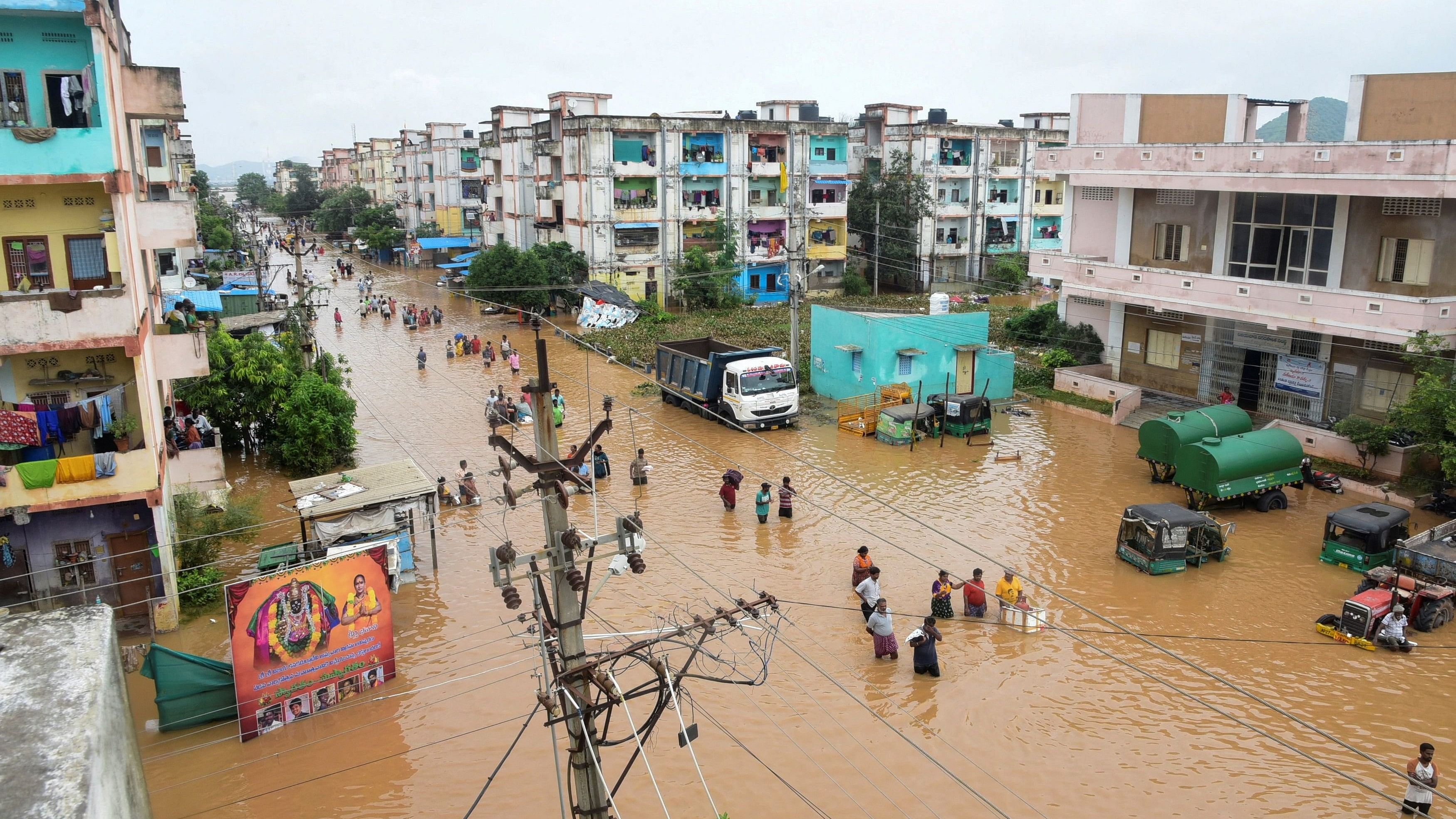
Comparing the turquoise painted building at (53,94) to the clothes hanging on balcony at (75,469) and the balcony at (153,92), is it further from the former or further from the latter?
the clothes hanging on balcony at (75,469)

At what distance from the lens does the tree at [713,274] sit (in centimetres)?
4838

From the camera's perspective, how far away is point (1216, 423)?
22219 mm

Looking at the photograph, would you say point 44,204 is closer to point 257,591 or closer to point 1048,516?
point 257,591

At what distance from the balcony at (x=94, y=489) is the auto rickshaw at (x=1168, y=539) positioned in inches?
672

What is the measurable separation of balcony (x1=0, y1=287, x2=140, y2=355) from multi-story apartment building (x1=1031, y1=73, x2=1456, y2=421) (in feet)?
84.4

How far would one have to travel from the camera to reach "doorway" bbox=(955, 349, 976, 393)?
101 feet

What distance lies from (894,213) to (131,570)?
147ft

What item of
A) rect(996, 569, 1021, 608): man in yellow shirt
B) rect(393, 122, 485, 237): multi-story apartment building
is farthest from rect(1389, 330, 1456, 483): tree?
rect(393, 122, 485, 237): multi-story apartment building

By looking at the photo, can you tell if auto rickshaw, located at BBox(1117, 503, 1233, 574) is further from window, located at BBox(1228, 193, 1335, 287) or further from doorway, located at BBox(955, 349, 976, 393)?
doorway, located at BBox(955, 349, 976, 393)

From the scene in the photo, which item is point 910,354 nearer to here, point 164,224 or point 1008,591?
point 1008,591

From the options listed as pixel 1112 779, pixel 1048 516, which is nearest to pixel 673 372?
pixel 1048 516

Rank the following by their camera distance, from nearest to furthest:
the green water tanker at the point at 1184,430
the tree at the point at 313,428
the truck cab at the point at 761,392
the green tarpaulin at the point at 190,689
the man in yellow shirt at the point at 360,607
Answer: the green tarpaulin at the point at 190,689 < the man in yellow shirt at the point at 360,607 < the green water tanker at the point at 1184,430 < the tree at the point at 313,428 < the truck cab at the point at 761,392

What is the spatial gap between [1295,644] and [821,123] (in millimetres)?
41213

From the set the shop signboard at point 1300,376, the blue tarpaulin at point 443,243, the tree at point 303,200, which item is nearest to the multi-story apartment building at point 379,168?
the tree at point 303,200
